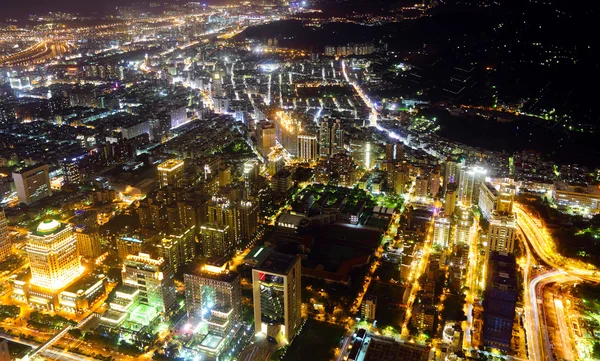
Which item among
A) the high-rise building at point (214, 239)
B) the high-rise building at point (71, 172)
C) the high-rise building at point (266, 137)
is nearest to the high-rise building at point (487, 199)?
the high-rise building at point (214, 239)

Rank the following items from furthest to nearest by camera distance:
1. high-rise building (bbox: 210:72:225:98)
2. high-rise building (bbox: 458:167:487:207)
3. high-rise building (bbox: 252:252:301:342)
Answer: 1. high-rise building (bbox: 210:72:225:98)
2. high-rise building (bbox: 458:167:487:207)
3. high-rise building (bbox: 252:252:301:342)

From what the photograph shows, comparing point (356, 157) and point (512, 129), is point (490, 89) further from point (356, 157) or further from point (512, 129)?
point (356, 157)

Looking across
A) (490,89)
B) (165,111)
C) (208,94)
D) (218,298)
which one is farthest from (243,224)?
(208,94)

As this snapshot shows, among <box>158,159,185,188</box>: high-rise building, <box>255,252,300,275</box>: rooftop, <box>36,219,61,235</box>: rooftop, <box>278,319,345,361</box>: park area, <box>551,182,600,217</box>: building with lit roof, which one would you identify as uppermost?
<box>255,252,300,275</box>: rooftop

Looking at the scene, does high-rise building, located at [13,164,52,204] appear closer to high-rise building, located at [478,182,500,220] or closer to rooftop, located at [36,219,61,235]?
rooftop, located at [36,219,61,235]

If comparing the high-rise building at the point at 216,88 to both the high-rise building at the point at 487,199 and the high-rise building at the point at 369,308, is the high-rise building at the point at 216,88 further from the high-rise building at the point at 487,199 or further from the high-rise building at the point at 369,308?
the high-rise building at the point at 369,308

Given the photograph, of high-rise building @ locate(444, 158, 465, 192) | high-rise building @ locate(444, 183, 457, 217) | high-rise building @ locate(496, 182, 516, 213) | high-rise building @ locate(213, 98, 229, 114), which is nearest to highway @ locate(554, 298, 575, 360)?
high-rise building @ locate(496, 182, 516, 213)

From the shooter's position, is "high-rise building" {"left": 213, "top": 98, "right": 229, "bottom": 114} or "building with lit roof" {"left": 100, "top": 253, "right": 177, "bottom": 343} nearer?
"building with lit roof" {"left": 100, "top": 253, "right": 177, "bottom": 343}
